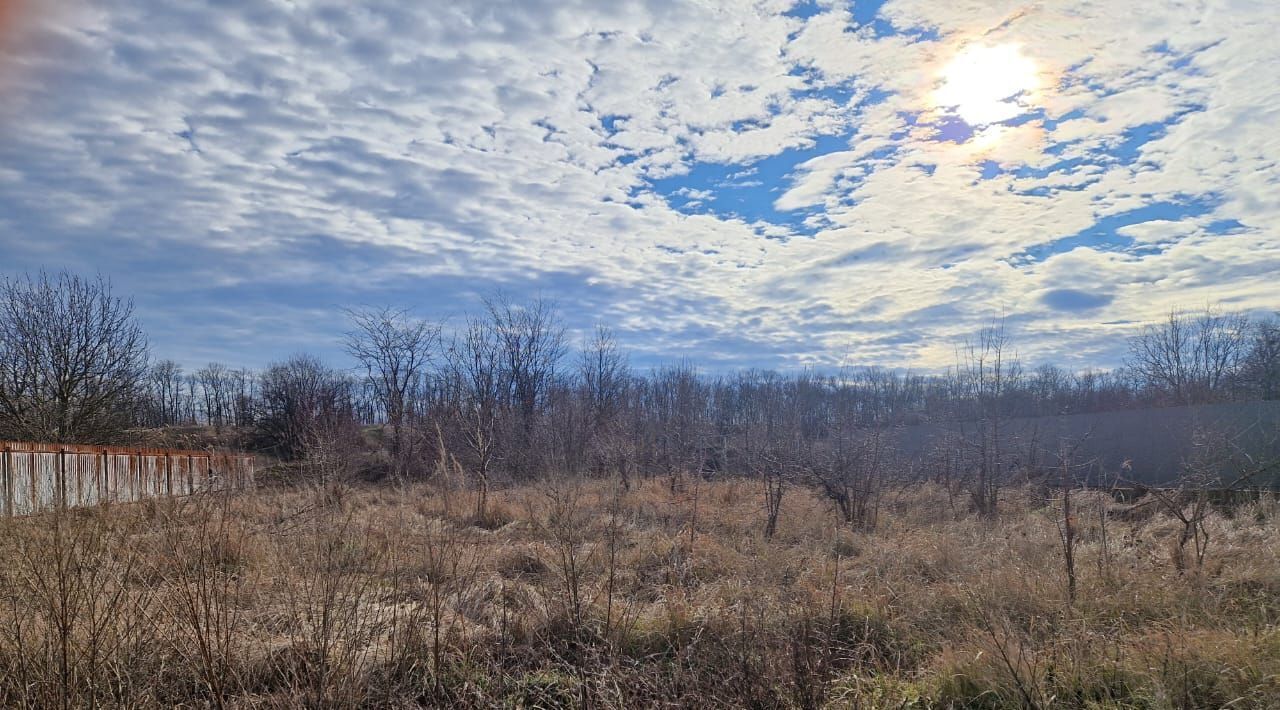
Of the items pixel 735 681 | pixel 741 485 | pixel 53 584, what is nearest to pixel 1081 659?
pixel 735 681

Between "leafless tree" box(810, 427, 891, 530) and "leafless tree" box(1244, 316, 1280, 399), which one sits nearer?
"leafless tree" box(810, 427, 891, 530)

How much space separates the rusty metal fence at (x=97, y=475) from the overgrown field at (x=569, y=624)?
0.18 m

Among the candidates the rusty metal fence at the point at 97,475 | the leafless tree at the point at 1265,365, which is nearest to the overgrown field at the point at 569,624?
the rusty metal fence at the point at 97,475

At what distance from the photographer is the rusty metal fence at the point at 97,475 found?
15.5 ft

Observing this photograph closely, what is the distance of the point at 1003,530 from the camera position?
433 inches

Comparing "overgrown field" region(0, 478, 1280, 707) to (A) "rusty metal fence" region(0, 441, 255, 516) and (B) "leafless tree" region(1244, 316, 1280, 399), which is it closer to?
(A) "rusty metal fence" region(0, 441, 255, 516)

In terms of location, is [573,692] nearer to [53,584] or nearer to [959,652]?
[959,652]

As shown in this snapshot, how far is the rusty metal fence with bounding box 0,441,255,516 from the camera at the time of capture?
15.5 ft

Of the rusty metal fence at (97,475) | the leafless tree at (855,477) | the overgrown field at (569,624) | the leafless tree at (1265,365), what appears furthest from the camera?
the leafless tree at (1265,365)

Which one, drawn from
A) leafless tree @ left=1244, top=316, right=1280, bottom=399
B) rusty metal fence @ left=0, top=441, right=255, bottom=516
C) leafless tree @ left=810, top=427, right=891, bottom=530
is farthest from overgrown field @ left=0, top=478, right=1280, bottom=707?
leafless tree @ left=1244, top=316, right=1280, bottom=399

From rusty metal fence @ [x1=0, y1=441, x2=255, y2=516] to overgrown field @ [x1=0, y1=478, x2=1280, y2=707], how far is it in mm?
180

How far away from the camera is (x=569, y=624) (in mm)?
6055

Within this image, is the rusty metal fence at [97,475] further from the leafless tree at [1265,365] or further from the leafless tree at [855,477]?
the leafless tree at [1265,365]

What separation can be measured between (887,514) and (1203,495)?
558cm
